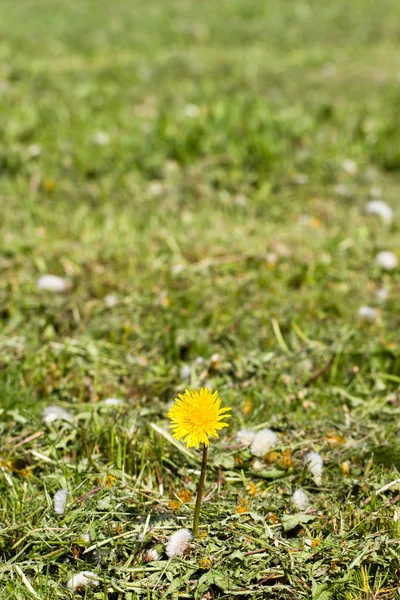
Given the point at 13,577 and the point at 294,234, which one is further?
the point at 294,234

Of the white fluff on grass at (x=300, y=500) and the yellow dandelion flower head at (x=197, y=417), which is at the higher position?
the yellow dandelion flower head at (x=197, y=417)

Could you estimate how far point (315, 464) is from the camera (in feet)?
6.31

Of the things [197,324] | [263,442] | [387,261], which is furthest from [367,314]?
[263,442]

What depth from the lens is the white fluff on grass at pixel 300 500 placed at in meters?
1.80

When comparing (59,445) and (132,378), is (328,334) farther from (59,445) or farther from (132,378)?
(59,445)

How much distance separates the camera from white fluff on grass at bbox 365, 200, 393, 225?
3589mm

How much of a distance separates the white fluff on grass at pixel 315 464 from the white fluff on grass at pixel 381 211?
1.98m

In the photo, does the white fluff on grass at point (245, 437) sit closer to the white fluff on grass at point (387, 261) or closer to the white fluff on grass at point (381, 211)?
the white fluff on grass at point (387, 261)

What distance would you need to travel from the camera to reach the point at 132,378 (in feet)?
7.86

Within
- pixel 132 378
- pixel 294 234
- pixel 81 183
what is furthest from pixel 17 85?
pixel 132 378

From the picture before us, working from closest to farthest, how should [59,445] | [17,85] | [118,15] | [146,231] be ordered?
[59,445]
[146,231]
[17,85]
[118,15]

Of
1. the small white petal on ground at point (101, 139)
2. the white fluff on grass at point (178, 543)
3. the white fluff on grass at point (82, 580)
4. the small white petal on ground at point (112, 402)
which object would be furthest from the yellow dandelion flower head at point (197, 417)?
the small white petal on ground at point (101, 139)

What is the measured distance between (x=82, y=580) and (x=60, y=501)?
0.81 ft

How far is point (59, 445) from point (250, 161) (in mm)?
2551
